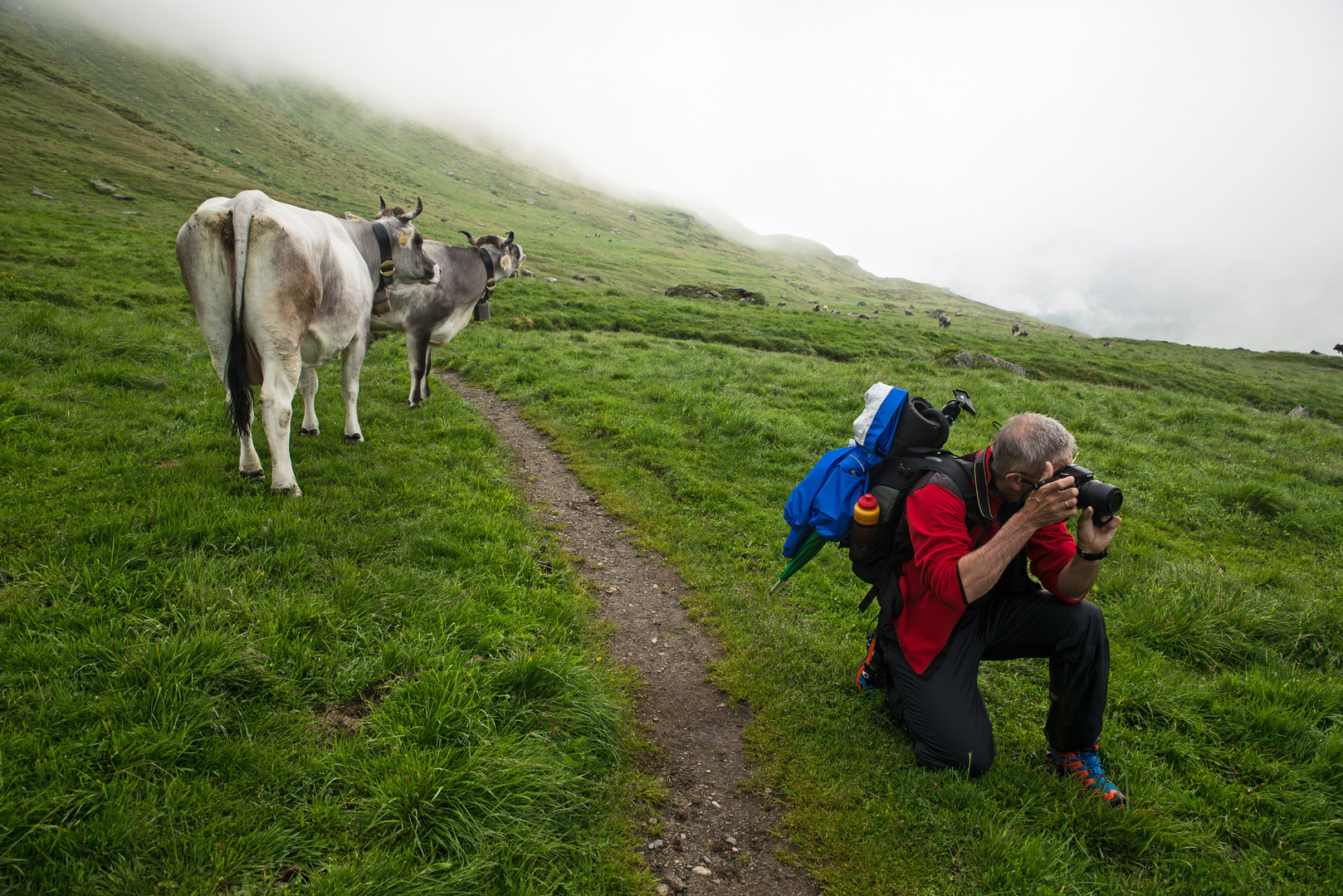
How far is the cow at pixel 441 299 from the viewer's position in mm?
10297

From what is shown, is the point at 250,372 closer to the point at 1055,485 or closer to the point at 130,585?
the point at 130,585

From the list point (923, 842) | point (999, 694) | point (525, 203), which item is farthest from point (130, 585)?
point (525, 203)

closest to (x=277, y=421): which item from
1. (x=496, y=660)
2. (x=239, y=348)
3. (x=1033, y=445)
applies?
(x=239, y=348)

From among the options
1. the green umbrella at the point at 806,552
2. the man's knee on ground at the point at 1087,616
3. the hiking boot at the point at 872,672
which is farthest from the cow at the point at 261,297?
the man's knee on ground at the point at 1087,616

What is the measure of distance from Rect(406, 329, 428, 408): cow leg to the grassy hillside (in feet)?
1.80

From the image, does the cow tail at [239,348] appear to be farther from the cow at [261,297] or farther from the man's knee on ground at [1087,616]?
the man's knee on ground at [1087,616]

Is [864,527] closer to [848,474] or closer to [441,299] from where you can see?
[848,474]

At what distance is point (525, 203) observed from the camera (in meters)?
99.9

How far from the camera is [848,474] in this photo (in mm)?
4453

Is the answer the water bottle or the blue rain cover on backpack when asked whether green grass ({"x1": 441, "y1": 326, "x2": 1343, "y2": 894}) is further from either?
the blue rain cover on backpack

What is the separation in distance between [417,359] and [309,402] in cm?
263

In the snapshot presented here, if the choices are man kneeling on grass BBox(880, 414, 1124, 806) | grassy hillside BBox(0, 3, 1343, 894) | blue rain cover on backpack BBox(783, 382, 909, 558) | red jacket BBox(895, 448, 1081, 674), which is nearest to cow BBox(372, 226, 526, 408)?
grassy hillside BBox(0, 3, 1343, 894)

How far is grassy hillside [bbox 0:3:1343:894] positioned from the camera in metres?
2.89

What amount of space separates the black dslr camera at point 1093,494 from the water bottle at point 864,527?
1.01 metres
